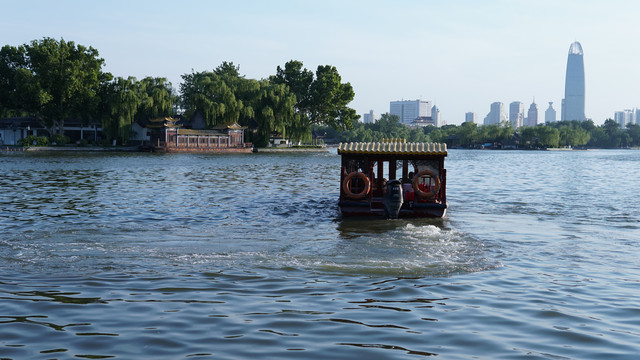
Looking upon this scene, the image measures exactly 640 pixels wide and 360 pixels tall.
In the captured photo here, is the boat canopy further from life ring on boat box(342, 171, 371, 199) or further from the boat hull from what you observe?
the boat hull

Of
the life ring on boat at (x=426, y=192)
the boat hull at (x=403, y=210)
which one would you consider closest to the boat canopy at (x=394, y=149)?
the life ring on boat at (x=426, y=192)

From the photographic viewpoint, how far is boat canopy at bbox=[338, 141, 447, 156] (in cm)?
1694

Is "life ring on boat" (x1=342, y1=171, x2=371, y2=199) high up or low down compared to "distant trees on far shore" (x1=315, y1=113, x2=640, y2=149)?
down

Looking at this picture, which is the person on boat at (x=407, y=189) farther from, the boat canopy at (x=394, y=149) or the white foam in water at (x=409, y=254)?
the white foam in water at (x=409, y=254)

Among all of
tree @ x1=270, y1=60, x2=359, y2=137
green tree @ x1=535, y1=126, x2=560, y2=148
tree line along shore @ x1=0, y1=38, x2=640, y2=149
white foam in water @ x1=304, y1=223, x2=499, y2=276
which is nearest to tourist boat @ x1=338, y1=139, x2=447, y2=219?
white foam in water @ x1=304, y1=223, x2=499, y2=276

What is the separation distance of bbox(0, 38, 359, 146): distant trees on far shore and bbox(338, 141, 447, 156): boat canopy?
62.5 meters

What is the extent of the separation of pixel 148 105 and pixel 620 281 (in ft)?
246

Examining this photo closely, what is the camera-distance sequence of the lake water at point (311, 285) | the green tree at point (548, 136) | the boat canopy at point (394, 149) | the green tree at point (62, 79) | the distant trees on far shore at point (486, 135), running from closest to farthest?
the lake water at point (311, 285)
the boat canopy at point (394, 149)
the green tree at point (62, 79)
the green tree at point (548, 136)
the distant trees on far shore at point (486, 135)

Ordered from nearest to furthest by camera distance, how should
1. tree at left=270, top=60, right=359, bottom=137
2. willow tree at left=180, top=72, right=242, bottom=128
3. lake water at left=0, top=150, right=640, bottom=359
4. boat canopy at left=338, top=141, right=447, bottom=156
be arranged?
lake water at left=0, top=150, right=640, bottom=359
boat canopy at left=338, top=141, right=447, bottom=156
willow tree at left=180, top=72, right=242, bottom=128
tree at left=270, top=60, right=359, bottom=137

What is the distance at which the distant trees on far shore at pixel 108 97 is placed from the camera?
2876 inches

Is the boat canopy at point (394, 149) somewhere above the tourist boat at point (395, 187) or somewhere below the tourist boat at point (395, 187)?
above

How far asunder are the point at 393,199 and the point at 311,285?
298 inches

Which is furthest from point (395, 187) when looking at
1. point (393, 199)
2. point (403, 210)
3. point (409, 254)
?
point (409, 254)

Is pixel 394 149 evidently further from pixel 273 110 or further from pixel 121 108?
pixel 273 110
